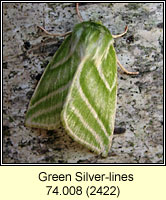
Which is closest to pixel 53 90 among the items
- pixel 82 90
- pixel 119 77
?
pixel 82 90

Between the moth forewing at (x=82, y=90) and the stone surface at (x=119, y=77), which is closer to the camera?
the moth forewing at (x=82, y=90)

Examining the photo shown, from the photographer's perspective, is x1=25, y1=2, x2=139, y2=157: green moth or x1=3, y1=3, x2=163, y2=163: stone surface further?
x1=3, y1=3, x2=163, y2=163: stone surface

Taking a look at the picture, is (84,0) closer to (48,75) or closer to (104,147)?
(48,75)

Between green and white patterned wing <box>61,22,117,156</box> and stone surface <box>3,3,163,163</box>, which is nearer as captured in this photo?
green and white patterned wing <box>61,22,117,156</box>

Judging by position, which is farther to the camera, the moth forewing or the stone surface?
the stone surface

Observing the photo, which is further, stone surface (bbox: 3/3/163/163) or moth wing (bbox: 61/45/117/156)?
stone surface (bbox: 3/3/163/163)

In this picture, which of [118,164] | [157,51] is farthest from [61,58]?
[118,164]
